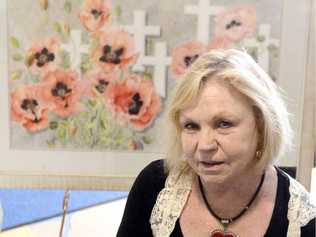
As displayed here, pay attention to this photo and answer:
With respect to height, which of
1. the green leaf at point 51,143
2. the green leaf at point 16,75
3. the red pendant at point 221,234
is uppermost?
the green leaf at point 16,75

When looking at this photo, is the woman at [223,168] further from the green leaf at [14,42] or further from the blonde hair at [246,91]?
the green leaf at [14,42]

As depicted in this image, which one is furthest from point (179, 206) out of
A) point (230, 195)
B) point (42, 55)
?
point (42, 55)

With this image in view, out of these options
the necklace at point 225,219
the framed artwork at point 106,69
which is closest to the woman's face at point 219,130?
the necklace at point 225,219

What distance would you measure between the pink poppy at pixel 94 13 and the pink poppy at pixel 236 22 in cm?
33

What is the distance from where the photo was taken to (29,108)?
52.5 inches

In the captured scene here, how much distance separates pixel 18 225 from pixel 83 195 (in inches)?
10.5

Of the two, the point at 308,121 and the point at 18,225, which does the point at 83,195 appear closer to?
the point at 18,225

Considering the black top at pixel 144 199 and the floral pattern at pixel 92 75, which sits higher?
the floral pattern at pixel 92 75

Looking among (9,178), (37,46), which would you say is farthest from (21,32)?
(9,178)

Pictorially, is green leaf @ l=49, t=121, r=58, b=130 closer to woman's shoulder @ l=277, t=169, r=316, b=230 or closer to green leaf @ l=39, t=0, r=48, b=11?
green leaf @ l=39, t=0, r=48, b=11

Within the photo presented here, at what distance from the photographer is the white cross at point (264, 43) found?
1.30 m

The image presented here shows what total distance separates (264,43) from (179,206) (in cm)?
56

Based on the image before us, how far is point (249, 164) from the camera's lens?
1062mm

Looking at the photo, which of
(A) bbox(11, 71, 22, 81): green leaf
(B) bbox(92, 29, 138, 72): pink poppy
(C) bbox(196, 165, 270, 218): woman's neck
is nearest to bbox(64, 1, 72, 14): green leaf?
(B) bbox(92, 29, 138, 72): pink poppy
